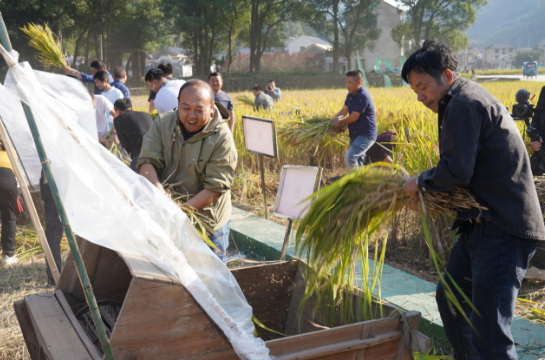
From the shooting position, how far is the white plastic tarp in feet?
5.79

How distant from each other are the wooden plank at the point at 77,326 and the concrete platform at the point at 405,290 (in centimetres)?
154

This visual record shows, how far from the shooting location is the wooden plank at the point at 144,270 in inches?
67.3

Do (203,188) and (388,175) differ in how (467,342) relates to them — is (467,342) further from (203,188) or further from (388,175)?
(203,188)

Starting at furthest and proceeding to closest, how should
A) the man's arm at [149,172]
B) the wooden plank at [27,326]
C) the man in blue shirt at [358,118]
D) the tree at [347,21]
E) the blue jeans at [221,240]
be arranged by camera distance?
1. the tree at [347,21]
2. the man in blue shirt at [358,118]
3. the blue jeans at [221,240]
4. the man's arm at [149,172]
5. the wooden plank at [27,326]

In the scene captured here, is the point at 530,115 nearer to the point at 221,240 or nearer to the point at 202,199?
the point at 221,240

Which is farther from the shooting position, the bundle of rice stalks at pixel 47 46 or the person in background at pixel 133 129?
the bundle of rice stalks at pixel 47 46

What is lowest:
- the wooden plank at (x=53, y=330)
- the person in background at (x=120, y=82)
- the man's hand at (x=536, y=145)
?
the wooden plank at (x=53, y=330)

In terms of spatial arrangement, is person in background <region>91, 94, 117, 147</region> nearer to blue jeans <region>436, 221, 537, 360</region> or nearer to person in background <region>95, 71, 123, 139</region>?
person in background <region>95, 71, 123, 139</region>

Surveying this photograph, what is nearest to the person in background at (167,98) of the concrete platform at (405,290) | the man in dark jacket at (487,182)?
the concrete platform at (405,290)

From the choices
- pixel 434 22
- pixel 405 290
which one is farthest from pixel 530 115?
pixel 434 22

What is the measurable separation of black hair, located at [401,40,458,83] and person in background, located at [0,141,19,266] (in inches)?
149

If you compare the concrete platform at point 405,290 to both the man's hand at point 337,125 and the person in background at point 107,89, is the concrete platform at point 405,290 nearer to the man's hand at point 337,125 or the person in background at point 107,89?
the man's hand at point 337,125

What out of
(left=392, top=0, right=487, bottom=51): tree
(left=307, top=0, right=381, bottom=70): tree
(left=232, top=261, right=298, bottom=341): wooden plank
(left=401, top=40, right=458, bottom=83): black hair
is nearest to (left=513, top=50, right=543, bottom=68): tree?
(left=392, top=0, right=487, bottom=51): tree

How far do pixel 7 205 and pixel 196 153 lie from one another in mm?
2868
